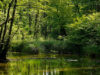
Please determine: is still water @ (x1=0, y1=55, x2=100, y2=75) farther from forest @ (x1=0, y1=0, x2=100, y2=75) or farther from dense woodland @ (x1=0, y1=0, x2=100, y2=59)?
dense woodland @ (x1=0, y1=0, x2=100, y2=59)

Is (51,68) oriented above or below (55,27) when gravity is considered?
below

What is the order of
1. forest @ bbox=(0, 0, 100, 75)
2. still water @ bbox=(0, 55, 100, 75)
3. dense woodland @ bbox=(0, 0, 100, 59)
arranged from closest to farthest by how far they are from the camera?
1. still water @ bbox=(0, 55, 100, 75)
2. forest @ bbox=(0, 0, 100, 75)
3. dense woodland @ bbox=(0, 0, 100, 59)

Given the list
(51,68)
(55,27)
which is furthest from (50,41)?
(51,68)

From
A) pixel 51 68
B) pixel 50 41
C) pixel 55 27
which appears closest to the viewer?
pixel 51 68

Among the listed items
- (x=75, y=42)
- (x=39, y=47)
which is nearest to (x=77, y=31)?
(x=75, y=42)

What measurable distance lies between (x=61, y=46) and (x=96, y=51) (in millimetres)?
8954

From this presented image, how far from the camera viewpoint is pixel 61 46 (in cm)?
3306

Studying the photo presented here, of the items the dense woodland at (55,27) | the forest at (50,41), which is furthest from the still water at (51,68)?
the dense woodland at (55,27)

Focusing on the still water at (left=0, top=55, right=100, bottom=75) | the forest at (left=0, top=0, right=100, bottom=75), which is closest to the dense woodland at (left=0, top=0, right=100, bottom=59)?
the forest at (left=0, top=0, right=100, bottom=75)

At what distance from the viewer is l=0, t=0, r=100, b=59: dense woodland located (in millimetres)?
22467

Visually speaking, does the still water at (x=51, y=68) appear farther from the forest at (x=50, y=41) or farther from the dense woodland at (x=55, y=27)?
the dense woodland at (x=55, y=27)

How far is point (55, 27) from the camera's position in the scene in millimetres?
47000

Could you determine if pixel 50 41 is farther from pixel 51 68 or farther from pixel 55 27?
pixel 51 68

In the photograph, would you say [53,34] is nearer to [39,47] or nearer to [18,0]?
[39,47]
